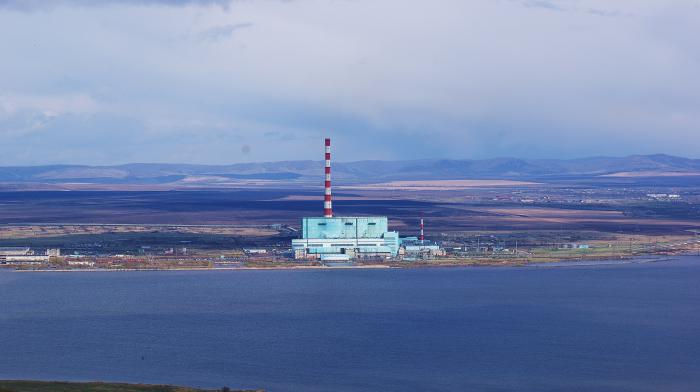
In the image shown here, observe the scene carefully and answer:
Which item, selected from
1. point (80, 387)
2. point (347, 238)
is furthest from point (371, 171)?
point (80, 387)

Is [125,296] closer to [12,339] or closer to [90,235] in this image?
[12,339]

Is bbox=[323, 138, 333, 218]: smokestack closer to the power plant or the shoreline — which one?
the power plant

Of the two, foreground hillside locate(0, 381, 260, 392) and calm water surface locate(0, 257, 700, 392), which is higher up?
calm water surface locate(0, 257, 700, 392)

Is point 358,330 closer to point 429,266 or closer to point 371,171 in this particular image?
point 429,266

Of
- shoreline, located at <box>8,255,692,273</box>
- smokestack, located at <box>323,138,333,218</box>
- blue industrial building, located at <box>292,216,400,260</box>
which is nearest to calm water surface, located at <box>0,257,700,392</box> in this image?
shoreline, located at <box>8,255,692,273</box>

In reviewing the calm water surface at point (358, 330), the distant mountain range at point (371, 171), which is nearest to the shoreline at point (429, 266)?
the calm water surface at point (358, 330)
